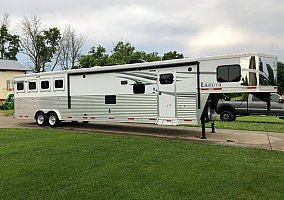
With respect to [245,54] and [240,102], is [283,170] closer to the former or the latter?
[245,54]

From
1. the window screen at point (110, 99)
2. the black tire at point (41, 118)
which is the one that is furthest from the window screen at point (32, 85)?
the window screen at point (110, 99)

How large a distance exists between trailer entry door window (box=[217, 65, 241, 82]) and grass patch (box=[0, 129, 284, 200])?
2.49 m

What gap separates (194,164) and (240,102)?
12532 mm

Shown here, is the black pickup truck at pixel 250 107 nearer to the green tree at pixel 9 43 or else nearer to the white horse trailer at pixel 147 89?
the white horse trailer at pixel 147 89

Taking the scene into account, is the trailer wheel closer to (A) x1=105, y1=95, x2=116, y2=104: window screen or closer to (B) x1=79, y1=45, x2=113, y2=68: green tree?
(A) x1=105, y1=95, x2=116, y2=104: window screen

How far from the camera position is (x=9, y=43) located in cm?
5425

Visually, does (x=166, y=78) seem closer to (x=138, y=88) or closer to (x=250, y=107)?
(x=138, y=88)

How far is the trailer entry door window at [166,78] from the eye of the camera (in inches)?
480

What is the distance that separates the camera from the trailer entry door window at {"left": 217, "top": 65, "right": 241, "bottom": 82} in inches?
427

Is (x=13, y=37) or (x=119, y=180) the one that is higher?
(x=13, y=37)

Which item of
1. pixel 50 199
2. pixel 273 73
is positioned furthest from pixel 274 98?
pixel 50 199

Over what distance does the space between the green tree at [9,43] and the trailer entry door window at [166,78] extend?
46.1 metres

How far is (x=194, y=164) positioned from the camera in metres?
7.39

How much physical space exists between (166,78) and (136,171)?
6.07 meters
